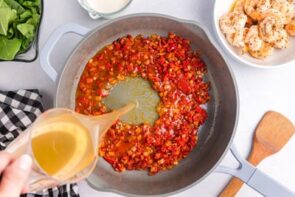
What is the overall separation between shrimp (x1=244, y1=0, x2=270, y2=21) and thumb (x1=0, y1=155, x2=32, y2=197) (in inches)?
26.9

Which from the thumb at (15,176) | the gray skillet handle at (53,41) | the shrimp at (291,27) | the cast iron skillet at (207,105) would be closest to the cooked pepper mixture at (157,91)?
the cast iron skillet at (207,105)

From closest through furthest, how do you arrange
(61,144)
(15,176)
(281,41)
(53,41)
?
1. (15,176)
2. (61,144)
3. (53,41)
4. (281,41)

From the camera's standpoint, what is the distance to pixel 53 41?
3.83ft

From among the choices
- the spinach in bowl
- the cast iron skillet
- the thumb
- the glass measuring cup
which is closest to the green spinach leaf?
the spinach in bowl

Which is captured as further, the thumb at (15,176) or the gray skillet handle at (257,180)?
the gray skillet handle at (257,180)

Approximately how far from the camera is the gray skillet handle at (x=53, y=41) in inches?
45.9

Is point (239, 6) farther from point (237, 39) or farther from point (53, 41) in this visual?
point (53, 41)

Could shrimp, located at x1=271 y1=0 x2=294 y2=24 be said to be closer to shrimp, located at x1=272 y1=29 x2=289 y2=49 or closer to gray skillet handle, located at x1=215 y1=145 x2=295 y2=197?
shrimp, located at x1=272 y1=29 x2=289 y2=49

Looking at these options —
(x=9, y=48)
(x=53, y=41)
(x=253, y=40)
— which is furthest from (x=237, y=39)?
(x=9, y=48)

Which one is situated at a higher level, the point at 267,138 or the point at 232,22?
the point at 232,22

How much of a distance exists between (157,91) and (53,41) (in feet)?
0.95

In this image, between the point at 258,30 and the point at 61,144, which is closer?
the point at 61,144

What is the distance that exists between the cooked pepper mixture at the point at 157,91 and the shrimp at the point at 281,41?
0.21m

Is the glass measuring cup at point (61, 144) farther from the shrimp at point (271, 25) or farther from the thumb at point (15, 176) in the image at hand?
the shrimp at point (271, 25)
